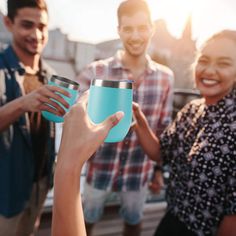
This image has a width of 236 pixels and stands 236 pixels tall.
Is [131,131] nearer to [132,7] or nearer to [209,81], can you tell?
[209,81]

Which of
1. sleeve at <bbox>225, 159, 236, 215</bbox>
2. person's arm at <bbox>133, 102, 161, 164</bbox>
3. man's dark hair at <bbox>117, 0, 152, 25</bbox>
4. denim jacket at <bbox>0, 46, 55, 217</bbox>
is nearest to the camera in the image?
sleeve at <bbox>225, 159, 236, 215</bbox>

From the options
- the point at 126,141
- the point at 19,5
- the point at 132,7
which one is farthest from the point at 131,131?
the point at 19,5

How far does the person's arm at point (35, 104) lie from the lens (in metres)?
1.21

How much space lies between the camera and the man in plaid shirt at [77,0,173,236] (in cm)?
211

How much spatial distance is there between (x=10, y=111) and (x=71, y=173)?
0.86 metres

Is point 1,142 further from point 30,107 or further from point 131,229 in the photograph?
point 131,229

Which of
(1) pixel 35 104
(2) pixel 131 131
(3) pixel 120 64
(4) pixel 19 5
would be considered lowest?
(2) pixel 131 131

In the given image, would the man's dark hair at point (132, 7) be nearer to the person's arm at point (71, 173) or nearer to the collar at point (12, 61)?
the collar at point (12, 61)

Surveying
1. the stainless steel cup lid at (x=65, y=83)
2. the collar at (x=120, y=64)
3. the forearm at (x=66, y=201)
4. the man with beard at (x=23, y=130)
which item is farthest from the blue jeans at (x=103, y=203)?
the forearm at (x=66, y=201)

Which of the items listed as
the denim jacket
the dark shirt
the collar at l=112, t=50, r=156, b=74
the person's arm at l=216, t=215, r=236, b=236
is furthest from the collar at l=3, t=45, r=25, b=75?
the person's arm at l=216, t=215, r=236, b=236

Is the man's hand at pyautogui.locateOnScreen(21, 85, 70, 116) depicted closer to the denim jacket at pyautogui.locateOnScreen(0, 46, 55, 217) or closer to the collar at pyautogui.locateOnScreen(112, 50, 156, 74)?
the denim jacket at pyautogui.locateOnScreen(0, 46, 55, 217)

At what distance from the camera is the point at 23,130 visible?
1.70 meters

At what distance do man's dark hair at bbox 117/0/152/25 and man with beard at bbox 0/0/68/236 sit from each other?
0.63 metres

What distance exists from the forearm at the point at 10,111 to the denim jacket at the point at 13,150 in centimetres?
23
